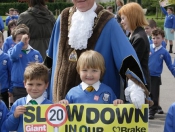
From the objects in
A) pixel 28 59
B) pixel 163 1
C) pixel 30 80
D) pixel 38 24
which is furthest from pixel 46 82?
pixel 163 1

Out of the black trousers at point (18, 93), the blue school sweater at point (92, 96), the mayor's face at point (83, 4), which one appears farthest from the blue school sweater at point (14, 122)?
the black trousers at point (18, 93)

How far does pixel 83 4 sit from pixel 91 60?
22.0 inches

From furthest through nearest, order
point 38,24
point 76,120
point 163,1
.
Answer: point 163,1, point 38,24, point 76,120

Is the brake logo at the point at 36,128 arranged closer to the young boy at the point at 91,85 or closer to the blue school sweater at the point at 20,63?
the young boy at the point at 91,85

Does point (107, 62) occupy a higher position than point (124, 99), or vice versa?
point (107, 62)

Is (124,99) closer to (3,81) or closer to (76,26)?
(76,26)

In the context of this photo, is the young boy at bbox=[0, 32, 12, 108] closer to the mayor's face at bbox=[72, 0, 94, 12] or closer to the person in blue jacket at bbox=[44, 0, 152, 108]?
the person in blue jacket at bbox=[44, 0, 152, 108]

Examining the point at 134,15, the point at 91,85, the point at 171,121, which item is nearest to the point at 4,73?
the point at 134,15

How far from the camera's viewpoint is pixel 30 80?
3.82 meters

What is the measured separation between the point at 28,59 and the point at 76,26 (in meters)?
2.42

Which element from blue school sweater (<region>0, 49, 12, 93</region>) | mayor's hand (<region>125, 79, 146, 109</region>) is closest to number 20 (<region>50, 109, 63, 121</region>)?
mayor's hand (<region>125, 79, 146, 109</region>)

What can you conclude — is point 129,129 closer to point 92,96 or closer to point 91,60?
point 92,96

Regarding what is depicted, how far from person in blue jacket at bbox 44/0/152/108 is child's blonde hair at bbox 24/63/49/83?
0.38 ft

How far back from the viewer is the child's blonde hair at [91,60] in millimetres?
3670
